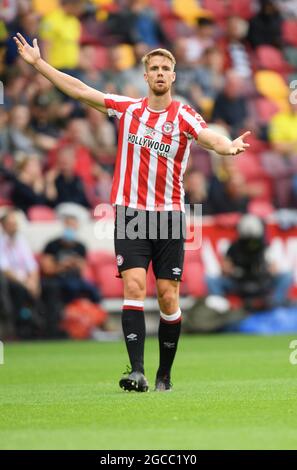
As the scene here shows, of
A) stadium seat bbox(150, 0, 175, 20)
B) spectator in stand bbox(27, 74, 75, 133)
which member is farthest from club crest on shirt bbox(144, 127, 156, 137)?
stadium seat bbox(150, 0, 175, 20)

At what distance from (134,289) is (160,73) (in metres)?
1.56

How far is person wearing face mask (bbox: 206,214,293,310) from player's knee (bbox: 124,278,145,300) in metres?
8.17

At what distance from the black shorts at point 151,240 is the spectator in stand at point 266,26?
1403 cm

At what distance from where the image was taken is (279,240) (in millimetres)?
17406

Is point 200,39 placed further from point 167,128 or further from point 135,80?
point 167,128

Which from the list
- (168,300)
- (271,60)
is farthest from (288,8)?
(168,300)

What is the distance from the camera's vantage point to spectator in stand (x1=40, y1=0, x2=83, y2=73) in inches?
762

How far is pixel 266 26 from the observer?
74.2 ft

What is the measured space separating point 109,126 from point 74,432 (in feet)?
39.9

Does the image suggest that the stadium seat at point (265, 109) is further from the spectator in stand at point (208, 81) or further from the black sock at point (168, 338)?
the black sock at point (168, 338)

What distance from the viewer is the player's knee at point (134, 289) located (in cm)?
873
